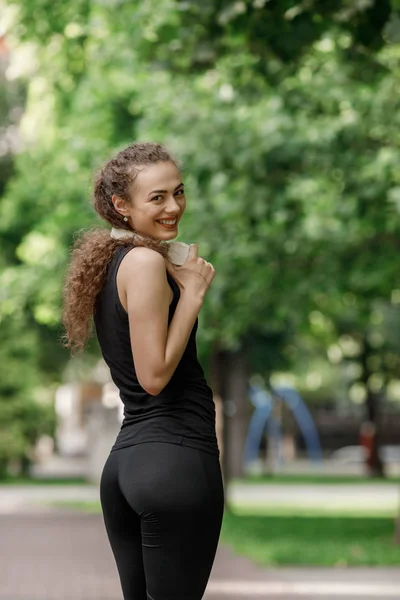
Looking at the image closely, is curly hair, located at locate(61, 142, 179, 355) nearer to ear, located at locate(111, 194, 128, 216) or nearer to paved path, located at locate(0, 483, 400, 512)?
ear, located at locate(111, 194, 128, 216)

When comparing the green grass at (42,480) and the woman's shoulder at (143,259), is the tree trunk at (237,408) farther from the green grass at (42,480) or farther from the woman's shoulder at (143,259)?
the woman's shoulder at (143,259)

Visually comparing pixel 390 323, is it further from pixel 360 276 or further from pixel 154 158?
pixel 154 158

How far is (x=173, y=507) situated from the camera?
11.4 feet

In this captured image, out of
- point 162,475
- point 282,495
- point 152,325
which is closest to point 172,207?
point 152,325

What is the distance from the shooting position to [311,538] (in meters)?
16.9

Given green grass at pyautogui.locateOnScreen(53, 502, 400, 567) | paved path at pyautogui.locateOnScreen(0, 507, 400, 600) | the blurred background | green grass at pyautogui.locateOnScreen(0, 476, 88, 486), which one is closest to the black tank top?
the blurred background

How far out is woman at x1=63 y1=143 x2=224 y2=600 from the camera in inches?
137

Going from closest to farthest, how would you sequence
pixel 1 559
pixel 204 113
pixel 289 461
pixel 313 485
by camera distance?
pixel 1 559 → pixel 204 113 → pixel 313 485 → pixel 289 461

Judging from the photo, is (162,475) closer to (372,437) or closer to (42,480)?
(42,480)

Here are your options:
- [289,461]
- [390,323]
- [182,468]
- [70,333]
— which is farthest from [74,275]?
[289,461]

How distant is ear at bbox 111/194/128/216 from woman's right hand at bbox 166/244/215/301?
0.18 m

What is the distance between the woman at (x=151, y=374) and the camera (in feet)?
11.4

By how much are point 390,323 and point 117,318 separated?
105 ft

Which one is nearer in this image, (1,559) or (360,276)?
(1,559)
